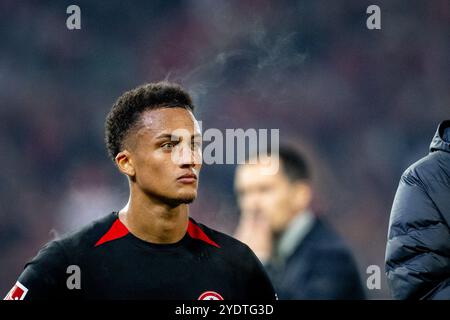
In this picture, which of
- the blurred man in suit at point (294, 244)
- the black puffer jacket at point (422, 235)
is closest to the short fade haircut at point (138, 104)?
the blurred man in suit at point (294, 244)

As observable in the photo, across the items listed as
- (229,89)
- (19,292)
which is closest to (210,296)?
(19,292)

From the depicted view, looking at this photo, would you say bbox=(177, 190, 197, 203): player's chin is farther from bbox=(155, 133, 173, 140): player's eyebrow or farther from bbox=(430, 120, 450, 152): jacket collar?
bbox=(430, 120, 450, 152): jacket collar

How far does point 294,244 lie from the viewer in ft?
14.2

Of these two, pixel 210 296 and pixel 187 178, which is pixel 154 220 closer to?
pixel 187 178

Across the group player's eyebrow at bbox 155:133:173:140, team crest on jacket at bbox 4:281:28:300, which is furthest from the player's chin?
team crest on jacket at bbox 4:281:28:300

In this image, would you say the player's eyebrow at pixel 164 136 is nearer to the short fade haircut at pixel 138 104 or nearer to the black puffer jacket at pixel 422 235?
the short fade haircut at pixel 138 104

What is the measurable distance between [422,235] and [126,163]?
58.5 inches

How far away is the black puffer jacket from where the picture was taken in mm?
2947

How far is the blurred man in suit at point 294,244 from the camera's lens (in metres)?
4.20

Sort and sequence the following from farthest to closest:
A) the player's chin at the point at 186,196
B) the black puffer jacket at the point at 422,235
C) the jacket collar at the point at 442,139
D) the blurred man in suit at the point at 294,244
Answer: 1. the blurred man in suit at the point at 294,244
2. the player's chin at the point at 186,196
3. the jacket collar at the point at 442,139
4. the black puffer jacket at the point at 422,235

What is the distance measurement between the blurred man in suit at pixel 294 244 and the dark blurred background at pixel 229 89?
1987mm

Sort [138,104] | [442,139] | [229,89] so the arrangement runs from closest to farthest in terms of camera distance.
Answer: [442,139]
[138,104]
[229,89]

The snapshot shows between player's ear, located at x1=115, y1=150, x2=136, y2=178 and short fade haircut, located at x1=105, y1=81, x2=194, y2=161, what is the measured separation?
5 centimetres
